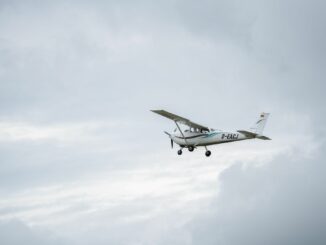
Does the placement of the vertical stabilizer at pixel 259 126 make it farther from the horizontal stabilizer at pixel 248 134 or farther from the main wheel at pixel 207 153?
the main wheel at pixel 207 153

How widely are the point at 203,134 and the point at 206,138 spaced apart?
0.50 metres

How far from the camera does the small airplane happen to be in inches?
3863

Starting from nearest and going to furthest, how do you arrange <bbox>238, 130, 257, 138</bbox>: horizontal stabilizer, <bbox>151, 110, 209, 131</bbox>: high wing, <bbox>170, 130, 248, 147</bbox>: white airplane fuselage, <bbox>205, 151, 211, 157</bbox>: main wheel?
1. <bbox>238, 130, 257, 138</bbox>: horizontal stabilizer
2. <bbox>170, 130, 248, 147</bbox>: white airplane fuselage
3. <bbox>205, 151, 211, 157</bbox>: main wheel
4. <bbox>151, 110, 209, 131</bbox>: high wing

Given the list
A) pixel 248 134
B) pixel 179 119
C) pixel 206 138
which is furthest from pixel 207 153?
pixel 248 134

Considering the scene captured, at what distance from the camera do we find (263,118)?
324 ft

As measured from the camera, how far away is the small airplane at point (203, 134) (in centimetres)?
9812

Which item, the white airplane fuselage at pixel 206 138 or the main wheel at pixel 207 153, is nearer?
the white airplane fuselage at pixel 206 138

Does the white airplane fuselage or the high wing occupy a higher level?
the high wing

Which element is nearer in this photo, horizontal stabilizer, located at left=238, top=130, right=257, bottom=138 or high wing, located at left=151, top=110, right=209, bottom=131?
horizontal stabilizer, located at left=238, top=130, right=257, bottom=138

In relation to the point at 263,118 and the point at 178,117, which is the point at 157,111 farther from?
the point at 263,118

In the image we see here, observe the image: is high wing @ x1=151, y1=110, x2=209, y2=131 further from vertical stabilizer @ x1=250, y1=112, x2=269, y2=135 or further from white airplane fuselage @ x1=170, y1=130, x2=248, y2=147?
vertical stabilizer @ x1=250, y1=112, x2=269, y2=135

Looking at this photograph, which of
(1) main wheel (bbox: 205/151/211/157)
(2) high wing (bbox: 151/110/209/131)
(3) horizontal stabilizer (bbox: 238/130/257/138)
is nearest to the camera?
(3) horizontal stabilizer (bbox: 238/130/257/138)

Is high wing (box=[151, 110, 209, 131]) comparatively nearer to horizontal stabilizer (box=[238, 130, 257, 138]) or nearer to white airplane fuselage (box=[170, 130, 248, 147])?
white airplane fuselage (box=[170, 130, 248, 147])

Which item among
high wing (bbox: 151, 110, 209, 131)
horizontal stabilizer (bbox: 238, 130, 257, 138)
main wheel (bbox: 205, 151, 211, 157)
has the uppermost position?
high wing (bbox: 151, 110, 209, 131)
